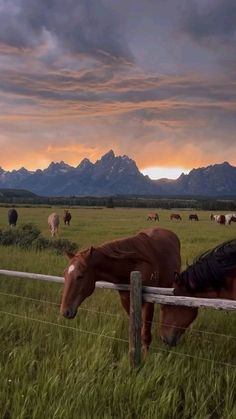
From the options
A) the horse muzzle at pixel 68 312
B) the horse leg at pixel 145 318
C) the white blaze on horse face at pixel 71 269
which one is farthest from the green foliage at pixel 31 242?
the horse muzzle at pixel 68 312

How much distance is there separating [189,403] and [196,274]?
1.84m

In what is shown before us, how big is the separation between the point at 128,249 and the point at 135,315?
123 centimetres

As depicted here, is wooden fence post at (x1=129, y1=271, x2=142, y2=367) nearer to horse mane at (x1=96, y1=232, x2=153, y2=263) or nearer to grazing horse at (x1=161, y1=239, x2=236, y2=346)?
grazing horse at (x1=161, y1=239, x2=236, y2=346)

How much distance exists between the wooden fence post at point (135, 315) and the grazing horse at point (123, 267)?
1.90 feet

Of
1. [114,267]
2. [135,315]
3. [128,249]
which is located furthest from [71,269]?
[128,249]

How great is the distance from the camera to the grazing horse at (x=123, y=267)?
237 inches

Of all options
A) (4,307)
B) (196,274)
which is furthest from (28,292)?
(196,274)

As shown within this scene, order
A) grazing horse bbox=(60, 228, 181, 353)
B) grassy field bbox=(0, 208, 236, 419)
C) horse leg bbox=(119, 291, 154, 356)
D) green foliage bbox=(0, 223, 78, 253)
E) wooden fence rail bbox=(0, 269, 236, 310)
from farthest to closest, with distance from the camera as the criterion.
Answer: green foliage bbox=(0, 223, 78, 253), horse leg bbox=(119, 291, 154, 356), grazing horse bbox=(60, 228, 181, 353), wooden fence rail bbox=(0, 269, 236, 310), grassy field bbox=(0, 208, 236, 419)

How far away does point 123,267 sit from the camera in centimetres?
682

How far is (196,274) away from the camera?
21.7 ft

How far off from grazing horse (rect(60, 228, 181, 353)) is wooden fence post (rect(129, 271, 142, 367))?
1.90 ft

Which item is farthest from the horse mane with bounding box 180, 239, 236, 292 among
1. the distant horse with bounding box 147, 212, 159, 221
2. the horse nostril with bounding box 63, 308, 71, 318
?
the distant horse with bounding box 147, 212, 159, 221

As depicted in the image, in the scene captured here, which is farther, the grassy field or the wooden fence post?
the wooden fence post

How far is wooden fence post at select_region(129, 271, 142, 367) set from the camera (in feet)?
19.8
